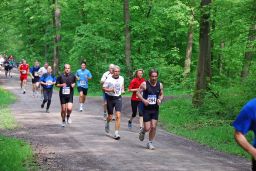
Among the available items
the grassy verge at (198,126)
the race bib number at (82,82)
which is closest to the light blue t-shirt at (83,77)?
the race bib number at (82,82)

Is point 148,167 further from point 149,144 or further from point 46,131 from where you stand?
point 46,131

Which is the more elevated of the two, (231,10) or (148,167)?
(231,10)

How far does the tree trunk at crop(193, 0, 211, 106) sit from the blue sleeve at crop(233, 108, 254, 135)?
13.5m

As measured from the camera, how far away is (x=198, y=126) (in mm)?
15867

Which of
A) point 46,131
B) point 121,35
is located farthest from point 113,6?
point 46,131

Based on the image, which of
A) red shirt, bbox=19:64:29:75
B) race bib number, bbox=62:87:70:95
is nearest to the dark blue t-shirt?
race bib number, bbox=62:87:70:95

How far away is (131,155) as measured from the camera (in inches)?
400

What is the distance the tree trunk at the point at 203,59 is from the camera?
57.6 ft

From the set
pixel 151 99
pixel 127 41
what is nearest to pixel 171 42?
pixel 127 41

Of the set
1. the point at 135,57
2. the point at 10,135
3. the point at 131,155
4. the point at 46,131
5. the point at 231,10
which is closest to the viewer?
the point at 131,155

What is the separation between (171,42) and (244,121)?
104 ft

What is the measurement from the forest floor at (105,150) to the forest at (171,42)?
3813 mm

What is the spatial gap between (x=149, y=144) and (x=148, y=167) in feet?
7.37

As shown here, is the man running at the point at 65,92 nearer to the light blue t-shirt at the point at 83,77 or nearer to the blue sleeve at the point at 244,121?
the light blue t-shirt at the point at 83,77
